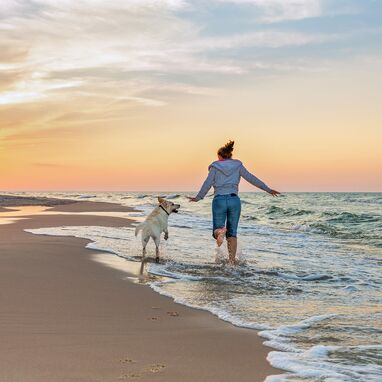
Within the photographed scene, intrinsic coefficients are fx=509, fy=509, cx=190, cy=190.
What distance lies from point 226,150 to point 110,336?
5884mm

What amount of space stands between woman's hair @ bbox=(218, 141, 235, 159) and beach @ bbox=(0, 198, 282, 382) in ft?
11.6

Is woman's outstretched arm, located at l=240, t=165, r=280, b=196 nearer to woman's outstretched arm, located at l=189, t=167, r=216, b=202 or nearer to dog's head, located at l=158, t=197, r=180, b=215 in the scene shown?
woman's outstretched arm, located at l=189, t=167, r=216, b=202

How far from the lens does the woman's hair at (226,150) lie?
9789mm

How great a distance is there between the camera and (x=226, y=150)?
32.3 feet

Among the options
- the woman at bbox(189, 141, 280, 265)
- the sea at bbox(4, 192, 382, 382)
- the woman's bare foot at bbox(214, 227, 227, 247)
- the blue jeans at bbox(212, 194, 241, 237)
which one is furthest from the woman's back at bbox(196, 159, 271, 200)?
the sea at bbox(4, 192, 382, 382)

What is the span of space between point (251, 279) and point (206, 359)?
13.9 feet

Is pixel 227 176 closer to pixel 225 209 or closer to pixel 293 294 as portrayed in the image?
pixel 225 209

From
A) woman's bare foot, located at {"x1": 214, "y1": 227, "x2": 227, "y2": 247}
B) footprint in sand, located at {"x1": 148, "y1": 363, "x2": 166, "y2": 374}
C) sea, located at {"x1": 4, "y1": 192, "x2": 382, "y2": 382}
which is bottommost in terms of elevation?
sea, located at {"x1": 4, "y1": 192, "x2": 382, "y2": 382}

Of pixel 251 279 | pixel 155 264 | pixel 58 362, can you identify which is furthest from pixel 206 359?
pixel 155 264

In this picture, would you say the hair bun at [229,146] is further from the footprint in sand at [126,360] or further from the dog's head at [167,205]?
the footprint in sand at [126,360]

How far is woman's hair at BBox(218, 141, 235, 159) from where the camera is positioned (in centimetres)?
979

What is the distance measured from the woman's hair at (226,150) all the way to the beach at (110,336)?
11.6ft

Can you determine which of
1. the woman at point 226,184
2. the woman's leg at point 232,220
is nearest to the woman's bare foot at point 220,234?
the woman at point 226,184

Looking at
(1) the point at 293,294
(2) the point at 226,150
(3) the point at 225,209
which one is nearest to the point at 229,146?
(2) the point at 226,150
